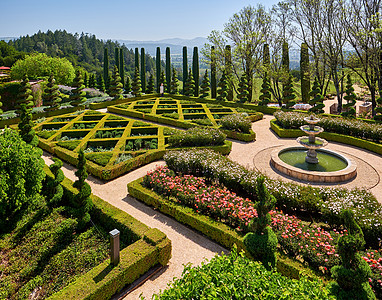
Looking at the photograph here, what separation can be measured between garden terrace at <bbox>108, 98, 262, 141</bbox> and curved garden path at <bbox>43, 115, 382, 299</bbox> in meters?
1.83

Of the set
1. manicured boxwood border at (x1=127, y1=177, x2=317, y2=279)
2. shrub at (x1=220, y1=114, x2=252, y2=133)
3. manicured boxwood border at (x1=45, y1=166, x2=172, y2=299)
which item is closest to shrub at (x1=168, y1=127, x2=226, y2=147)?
shrub at (x1=220, y1=114, x2=252, y2=133)

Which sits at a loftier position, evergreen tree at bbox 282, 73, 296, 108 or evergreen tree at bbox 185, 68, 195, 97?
evergreen tree at bbox 185, 68, 195, 97

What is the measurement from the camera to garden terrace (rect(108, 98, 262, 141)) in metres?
17.2

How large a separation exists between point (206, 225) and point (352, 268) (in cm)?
375

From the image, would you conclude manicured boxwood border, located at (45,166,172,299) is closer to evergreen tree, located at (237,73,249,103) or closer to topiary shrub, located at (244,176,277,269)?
topiary shrub, located at (244,176,277,269)

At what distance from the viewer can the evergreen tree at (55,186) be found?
8281 millimetres

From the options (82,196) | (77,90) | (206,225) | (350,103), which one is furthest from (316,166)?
(77,90)

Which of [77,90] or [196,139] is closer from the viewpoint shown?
[196,139]

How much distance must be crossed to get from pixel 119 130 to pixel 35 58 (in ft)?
103

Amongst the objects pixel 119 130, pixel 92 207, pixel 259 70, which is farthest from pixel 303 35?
pixel 92 207

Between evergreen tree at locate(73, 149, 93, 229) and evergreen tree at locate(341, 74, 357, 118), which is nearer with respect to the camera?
evergreen tree at locate(73, 149, 93, 229)

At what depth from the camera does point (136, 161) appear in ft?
37.6

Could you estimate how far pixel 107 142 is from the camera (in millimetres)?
13914

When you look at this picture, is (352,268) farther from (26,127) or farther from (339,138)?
(339,138)
